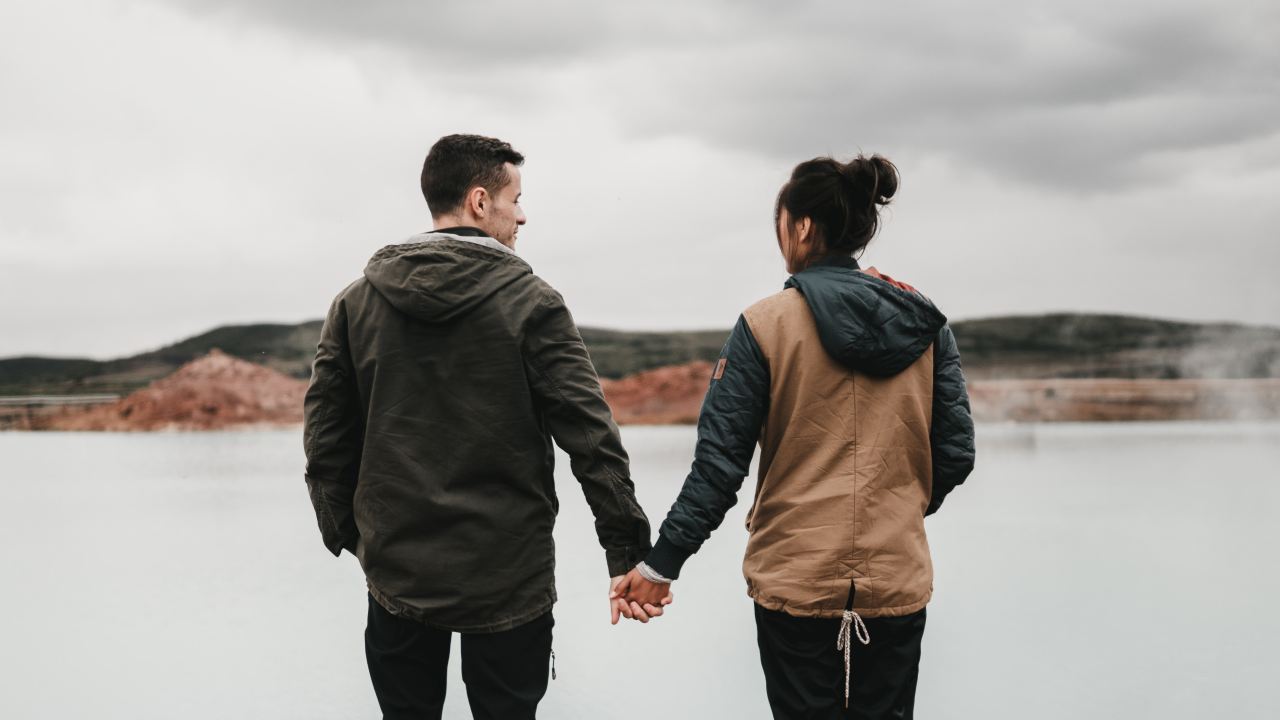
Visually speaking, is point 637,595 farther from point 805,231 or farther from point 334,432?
point 805,231

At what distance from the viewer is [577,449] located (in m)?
1.73

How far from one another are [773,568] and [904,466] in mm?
334

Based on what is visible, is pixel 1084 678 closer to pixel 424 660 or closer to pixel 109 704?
pixel 424 660

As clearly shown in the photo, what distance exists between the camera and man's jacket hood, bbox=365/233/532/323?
1.64 m

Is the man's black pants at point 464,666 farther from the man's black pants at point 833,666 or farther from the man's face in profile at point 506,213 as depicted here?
the man's face in profile at point 506,213

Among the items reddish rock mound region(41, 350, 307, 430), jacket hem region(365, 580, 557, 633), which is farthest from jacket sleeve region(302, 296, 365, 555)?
reddish rock mound region(41, 350, 307, 430)

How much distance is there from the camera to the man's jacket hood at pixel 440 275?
64.4 inches

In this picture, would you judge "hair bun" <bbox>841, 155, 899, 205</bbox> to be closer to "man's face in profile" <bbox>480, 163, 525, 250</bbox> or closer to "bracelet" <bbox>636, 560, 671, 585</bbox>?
"man's face in profile" <bbox>480, 163, 525, 250</bbox>

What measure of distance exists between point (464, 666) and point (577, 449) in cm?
48

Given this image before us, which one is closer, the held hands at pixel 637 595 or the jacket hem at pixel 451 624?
the jacket hem at pixel 451 624

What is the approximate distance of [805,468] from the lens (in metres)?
1.75

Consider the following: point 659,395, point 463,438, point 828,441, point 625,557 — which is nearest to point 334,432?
point 463,438

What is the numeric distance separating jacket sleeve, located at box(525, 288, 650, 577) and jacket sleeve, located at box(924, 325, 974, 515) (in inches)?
26.3

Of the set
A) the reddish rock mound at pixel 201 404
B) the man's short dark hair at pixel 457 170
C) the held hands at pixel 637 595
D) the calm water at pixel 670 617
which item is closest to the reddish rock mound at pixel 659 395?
the reddish rock mound at pixel 201 404
